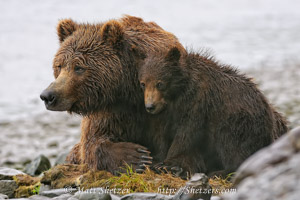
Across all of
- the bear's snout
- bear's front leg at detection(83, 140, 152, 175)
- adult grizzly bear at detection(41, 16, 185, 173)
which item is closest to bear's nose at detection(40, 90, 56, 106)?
the bear's snout

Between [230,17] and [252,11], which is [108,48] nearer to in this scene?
[230,17]

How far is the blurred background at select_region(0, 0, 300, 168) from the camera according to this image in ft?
44.4

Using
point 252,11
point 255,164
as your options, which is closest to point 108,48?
point 255,164

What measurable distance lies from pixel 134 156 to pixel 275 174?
3.33m

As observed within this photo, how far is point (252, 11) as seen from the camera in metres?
35.7

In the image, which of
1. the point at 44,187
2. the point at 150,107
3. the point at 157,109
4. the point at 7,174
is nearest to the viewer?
the point at 150,107

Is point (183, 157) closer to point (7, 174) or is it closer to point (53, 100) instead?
point (53, 100)

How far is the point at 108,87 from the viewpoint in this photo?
6.09 meters

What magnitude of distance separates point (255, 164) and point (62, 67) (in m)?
3.75

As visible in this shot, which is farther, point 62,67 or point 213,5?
point 213,5

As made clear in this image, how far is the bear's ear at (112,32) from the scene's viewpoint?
6094 millimetres

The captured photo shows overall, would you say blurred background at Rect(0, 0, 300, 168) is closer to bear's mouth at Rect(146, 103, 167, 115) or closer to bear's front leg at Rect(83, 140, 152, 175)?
bear's mouth at Rect(146, 103, 167, 115)

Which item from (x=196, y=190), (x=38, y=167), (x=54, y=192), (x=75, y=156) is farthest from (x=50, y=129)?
(x=196, y=190)

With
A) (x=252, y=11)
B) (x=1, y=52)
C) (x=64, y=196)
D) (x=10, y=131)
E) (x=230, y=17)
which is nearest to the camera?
(x=64, y=196)
